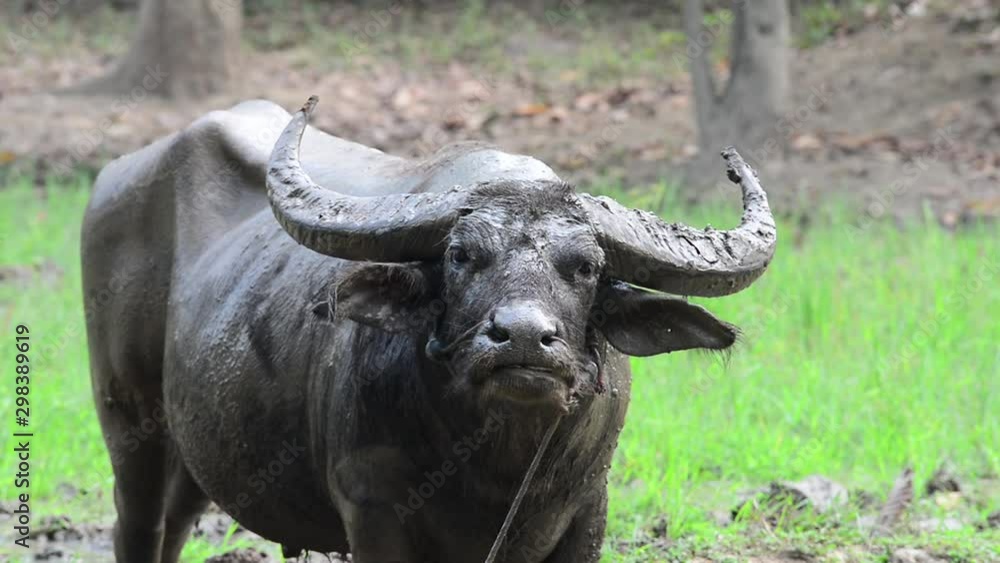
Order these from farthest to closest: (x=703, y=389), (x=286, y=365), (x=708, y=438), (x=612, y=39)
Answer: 1. (x=612, y=39)
2. (x=703, y=389)
3. (x=708, y=438)
4. (x=286, y=365)

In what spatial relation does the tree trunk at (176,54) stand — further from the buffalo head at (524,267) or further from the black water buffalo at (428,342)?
the buffalo head at (524,267)

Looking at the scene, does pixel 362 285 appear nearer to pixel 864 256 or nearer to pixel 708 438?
pixel 708 438

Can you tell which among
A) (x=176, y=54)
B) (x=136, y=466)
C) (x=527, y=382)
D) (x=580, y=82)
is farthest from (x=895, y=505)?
(x=176, y=54)

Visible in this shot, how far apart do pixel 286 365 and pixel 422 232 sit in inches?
36.6

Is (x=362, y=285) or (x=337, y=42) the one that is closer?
(x=362, y=285)

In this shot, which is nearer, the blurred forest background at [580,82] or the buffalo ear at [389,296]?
the buffalo ear at [389,296]

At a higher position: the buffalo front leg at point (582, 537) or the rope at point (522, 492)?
the rope at point (522, 492)

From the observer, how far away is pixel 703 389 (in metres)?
7.68

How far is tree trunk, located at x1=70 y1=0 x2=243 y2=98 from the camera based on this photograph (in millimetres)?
16047

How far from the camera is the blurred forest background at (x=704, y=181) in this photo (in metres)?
6.43

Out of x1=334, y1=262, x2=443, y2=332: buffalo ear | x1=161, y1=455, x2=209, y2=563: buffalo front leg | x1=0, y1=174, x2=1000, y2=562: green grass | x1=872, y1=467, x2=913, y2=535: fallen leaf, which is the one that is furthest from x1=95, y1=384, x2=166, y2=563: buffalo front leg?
x1=872, y1=467, x2=913, y2=535: fallen leaf

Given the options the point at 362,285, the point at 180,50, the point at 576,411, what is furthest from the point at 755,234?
the point at 180,50

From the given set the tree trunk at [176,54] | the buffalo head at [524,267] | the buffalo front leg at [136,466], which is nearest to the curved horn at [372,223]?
the buffalo head at [524,267]
